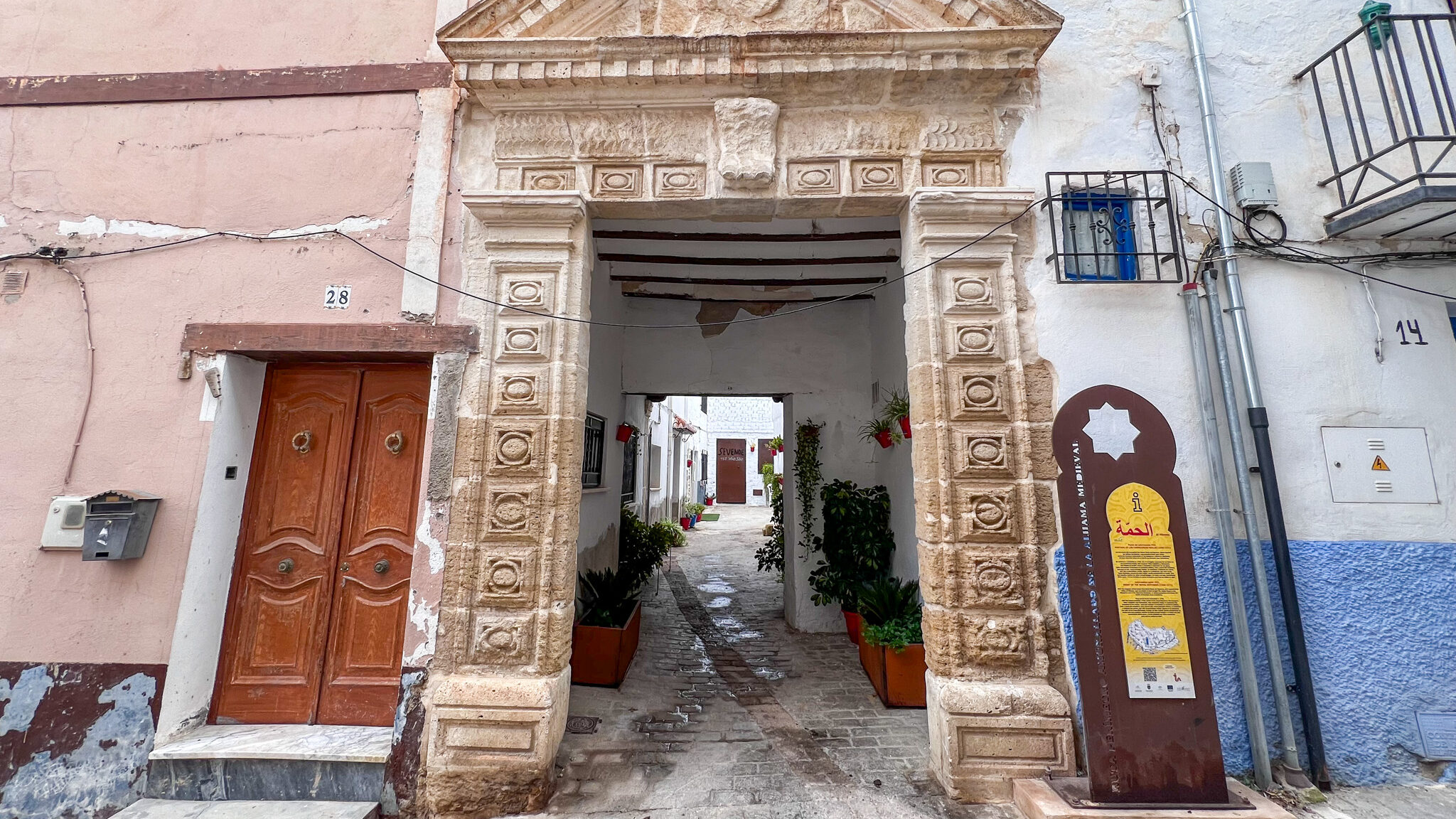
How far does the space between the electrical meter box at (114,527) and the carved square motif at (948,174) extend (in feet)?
14.1

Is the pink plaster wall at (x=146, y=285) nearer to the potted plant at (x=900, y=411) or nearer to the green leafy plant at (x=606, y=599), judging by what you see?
the green leafy plant at (x=606, y=599)

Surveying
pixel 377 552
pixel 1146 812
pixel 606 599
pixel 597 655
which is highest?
pixel 377 552

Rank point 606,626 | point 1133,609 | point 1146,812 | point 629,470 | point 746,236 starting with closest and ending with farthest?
point 1146,812 < point 1133,609 < point 606,626 < point 746,236 < point 629,470

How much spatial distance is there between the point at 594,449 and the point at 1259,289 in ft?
15.7

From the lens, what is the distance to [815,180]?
2.96m

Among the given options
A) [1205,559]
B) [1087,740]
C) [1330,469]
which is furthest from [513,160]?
[1330,469]

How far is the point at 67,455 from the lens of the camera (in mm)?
2805

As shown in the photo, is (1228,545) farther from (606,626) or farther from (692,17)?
(692,17)

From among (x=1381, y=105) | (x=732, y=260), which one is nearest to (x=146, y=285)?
(x=732, y=260)

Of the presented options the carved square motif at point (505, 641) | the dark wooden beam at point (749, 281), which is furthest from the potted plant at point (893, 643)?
the dark wooden beam at point (749, 281)

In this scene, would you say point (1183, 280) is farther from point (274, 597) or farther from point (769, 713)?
point (274, 597)

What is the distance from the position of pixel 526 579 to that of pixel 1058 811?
96.3 inches

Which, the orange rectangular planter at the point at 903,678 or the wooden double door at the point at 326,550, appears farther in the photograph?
the orange rectangular planter at the point at 903,678

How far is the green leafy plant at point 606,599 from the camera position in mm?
4039
